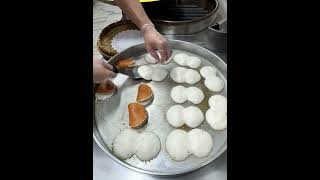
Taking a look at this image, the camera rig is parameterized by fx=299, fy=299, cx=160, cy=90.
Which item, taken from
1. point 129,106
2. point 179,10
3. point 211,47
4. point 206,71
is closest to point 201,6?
point 179,10

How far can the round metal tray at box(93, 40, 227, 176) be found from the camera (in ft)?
3.11

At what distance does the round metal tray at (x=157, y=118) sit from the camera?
3.11 ft

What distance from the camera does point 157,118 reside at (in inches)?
41.1

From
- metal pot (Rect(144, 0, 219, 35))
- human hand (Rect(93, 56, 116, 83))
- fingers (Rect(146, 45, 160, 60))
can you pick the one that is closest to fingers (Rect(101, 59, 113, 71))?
human hand (Rect(93, 56, 116, 83))

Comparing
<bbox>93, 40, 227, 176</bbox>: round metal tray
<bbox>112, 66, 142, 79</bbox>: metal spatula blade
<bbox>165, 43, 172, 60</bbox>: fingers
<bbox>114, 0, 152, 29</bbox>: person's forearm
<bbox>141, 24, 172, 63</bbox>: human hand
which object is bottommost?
<bbox>93, 40, 227, 176</bbox>: round metal tray

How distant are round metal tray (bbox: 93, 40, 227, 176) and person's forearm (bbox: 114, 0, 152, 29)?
111mm

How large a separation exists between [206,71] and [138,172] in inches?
18.8

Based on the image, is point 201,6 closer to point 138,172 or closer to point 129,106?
point 129,106

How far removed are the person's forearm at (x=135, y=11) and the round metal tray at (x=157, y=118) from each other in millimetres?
111

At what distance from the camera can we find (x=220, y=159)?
97 cm

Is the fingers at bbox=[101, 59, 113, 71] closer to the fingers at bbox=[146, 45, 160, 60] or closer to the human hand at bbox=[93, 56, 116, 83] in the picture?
the human hand at bbox=[93, 56, 116, 83]

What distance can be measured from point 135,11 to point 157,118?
1.29 feet

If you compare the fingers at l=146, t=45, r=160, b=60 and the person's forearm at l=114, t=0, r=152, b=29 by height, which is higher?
the person's forearm at l=114, t=0, r=152, b=29

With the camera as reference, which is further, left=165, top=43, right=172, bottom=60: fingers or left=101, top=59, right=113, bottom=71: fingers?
left=165, top=43, right=172, bottom=60: fingers
